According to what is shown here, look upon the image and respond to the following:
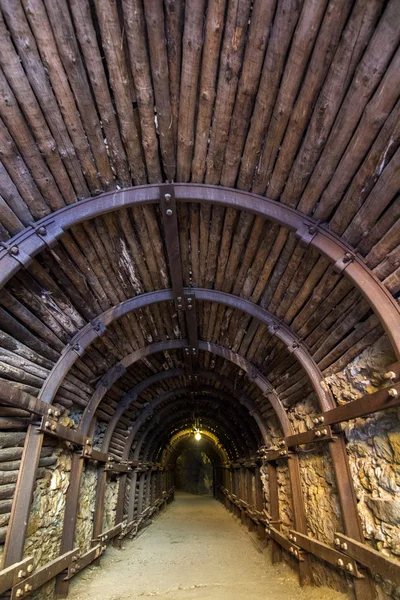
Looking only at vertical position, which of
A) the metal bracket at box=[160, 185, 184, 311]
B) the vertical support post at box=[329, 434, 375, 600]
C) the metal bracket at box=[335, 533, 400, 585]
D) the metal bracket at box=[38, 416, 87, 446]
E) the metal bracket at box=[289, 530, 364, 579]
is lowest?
the metal bracket at box=[289, 530, 364, 579]

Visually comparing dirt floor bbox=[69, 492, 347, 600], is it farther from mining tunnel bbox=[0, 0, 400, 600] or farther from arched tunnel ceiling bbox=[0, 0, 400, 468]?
arched tunnel ceiling bbox=[0, 0, 400, 468]

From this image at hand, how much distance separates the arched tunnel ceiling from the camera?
2574 mm

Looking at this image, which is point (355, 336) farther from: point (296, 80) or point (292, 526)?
point (292, 526)

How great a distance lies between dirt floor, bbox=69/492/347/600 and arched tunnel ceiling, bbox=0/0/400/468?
3315 mm

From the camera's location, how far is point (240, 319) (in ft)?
20.2

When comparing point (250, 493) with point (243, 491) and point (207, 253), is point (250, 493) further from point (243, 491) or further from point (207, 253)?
point (207, 253)

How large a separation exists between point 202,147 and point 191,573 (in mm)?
7457

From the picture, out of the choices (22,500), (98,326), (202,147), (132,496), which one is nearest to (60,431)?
(22,500)

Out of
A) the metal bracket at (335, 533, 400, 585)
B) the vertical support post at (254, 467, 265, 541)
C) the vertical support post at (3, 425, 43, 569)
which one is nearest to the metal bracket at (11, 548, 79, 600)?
the vertical support post at (3, 425, 43, 569)

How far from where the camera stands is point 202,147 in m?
3.48

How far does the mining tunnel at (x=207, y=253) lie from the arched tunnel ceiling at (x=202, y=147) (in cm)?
2

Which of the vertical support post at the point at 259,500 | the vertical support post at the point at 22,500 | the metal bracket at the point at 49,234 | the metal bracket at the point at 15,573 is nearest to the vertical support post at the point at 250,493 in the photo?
the vertical support post at the point at 259,500

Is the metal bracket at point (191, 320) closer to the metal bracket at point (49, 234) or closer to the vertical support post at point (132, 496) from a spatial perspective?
the metal bracket at point (49, 234)

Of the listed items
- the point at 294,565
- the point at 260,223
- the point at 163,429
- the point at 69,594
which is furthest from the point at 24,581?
the point at 163,429
